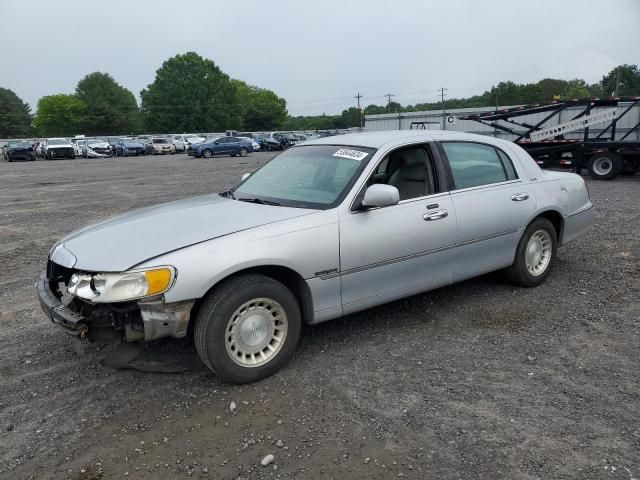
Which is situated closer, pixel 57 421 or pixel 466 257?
pixel 57 421

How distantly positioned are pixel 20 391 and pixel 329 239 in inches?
91.2

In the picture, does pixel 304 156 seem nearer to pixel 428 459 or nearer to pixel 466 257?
pixel 466 257

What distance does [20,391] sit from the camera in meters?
3.63

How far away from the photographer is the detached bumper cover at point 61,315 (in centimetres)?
328

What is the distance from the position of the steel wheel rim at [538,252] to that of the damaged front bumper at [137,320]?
3.47 m

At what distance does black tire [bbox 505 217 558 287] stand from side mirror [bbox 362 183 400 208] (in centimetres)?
188

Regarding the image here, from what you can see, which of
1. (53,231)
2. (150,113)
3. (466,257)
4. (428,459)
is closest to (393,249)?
(466,257)

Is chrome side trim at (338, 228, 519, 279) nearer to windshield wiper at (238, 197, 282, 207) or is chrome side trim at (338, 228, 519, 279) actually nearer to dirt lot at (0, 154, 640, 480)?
dirt lot at (0, 154, 640, 480)

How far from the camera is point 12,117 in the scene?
105 metres

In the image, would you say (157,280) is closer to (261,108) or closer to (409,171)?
(409,171)

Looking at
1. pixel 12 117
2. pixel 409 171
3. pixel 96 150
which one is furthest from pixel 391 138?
pixel 12 117

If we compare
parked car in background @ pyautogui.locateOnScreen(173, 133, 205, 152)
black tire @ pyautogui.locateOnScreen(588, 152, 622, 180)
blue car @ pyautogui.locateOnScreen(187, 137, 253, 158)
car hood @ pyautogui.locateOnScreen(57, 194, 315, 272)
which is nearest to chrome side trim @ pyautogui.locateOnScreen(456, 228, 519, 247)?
car hood @ pyautogui.locateOnScreen(57, 194, 315, 272)

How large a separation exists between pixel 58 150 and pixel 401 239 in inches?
1551

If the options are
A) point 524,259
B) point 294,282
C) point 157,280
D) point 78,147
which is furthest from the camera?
point 78,147
